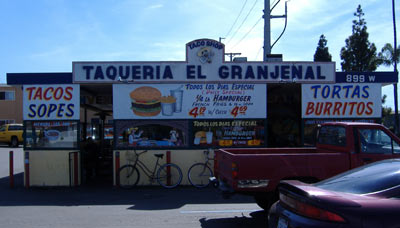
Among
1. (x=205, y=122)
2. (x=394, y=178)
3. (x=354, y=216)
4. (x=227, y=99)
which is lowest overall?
(x=354, y=216)

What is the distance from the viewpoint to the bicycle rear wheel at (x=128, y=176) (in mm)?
10945

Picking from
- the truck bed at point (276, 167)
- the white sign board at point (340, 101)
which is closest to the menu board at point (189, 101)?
the white sign board at point (340, 101)

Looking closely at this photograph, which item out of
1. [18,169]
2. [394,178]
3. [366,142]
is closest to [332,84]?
[366,142]

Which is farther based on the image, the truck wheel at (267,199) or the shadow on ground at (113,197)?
the shadow on ground at (113,197)

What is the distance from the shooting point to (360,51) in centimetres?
3553

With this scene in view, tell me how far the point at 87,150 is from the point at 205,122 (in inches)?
178

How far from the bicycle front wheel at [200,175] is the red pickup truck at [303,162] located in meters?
3.54

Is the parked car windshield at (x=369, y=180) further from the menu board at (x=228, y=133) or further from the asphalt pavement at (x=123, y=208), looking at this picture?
the menu board at (x=228, y=133)

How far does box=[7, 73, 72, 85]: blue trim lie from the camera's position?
1108 cm

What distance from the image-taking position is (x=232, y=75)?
1143 cm

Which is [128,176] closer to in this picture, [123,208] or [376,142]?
[123,208]

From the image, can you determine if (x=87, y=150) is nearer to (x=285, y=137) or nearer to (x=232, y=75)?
(x=232, y=75)

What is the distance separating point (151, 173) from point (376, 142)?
6.55 meters

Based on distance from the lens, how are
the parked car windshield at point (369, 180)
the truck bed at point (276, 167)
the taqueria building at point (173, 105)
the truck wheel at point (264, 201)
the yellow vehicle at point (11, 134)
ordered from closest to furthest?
the parked car windshield at point (369, 180), the truck bed at point (276, 167), the truck wheel at point (264, 201), the taqueria building at point (173, 105), the yellow vehicle at point (11, 134)
